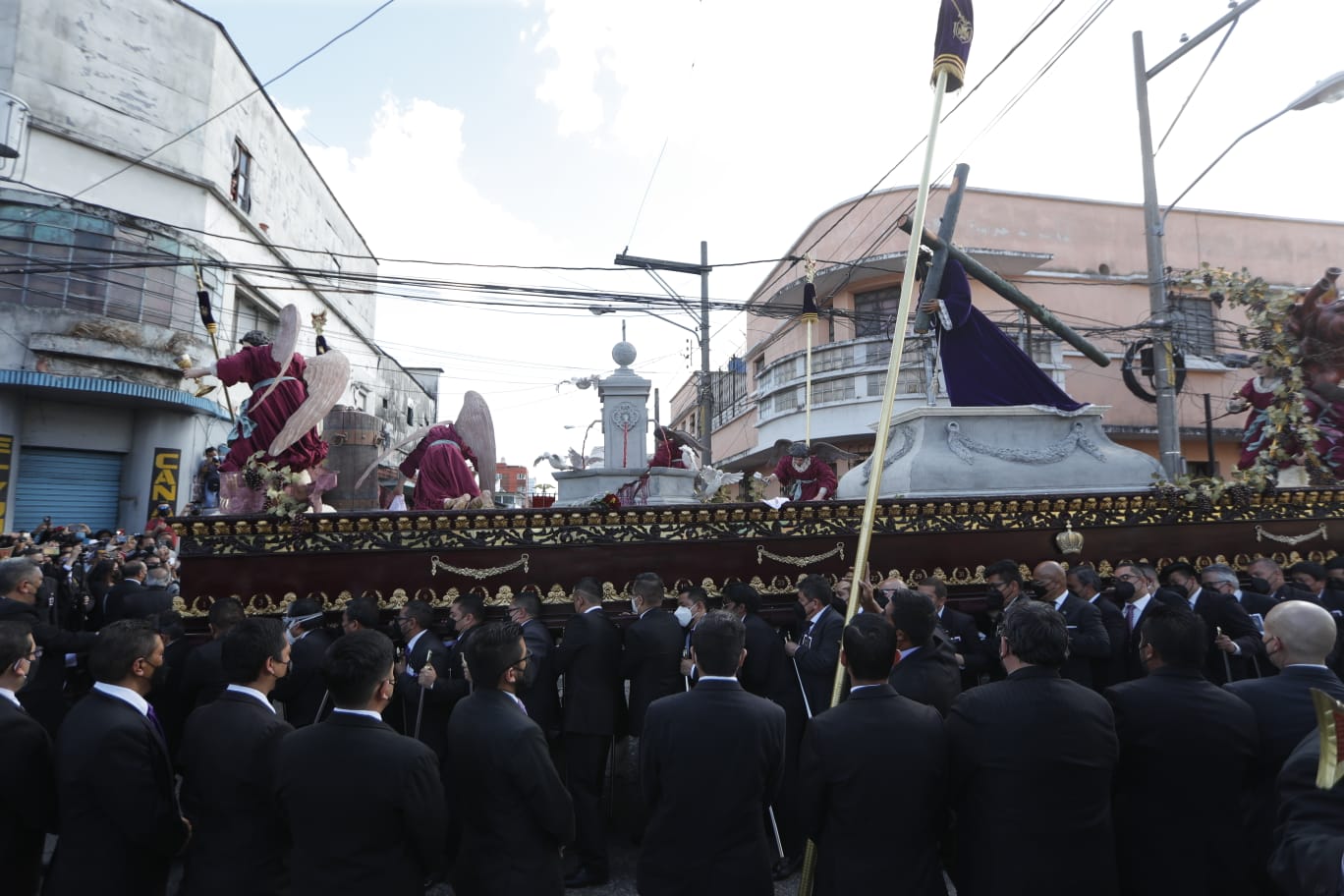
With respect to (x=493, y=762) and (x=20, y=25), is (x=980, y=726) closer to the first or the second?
(x=493, y=762)

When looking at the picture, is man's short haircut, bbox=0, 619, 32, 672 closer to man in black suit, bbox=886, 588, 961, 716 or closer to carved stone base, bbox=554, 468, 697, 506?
man in black suit, bbox=886, 588, 961, 716

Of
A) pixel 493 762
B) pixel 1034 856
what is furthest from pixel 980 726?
pixel 493 762

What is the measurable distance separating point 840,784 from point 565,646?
233 centimetres

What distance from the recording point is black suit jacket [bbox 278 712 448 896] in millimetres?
2420

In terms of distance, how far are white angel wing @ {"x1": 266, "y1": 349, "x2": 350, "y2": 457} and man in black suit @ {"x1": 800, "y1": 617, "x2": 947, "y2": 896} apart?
14.5 feet

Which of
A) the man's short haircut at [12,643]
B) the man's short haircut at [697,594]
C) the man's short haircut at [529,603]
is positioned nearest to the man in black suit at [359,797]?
the man's short haircut at [12,643]

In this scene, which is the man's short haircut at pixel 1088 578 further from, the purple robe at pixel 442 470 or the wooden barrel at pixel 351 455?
the wooden barrel at pixel 351 455

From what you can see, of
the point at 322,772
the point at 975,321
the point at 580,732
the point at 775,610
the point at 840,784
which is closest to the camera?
the point at 322,772

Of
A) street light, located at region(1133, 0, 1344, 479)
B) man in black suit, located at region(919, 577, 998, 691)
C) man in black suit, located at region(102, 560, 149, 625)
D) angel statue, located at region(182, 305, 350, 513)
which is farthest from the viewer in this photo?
street light, located at region(1133, 0, 1344, 479)

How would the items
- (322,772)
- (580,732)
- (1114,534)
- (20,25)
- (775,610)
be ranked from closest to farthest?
(322,772)
(580,732)
(775,610)
(1114,534)
(20,25)

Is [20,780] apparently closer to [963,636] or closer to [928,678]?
[928,678]

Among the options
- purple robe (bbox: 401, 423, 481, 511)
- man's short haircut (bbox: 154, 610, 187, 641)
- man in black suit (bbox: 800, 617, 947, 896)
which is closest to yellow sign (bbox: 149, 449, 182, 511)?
purple robe (bbox: 401, 423, 481, 511)

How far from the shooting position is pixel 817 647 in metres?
4.40

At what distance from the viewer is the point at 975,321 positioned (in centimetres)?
710
